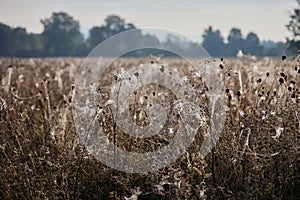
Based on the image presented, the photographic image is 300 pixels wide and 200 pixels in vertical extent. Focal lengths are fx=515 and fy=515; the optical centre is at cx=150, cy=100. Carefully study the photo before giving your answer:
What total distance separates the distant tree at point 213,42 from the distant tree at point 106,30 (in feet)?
44.1

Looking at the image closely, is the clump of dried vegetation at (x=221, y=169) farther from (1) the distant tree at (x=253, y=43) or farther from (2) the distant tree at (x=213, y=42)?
(2) the distant tree at (x=213, y=42)

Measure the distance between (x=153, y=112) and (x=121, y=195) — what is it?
1.01 m

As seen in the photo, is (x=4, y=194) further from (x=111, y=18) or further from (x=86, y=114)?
(x=111, y=18)

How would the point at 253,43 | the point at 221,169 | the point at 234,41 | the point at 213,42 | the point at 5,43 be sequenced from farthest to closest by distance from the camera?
the point at 213,42
the point at 234,41
the point at 253,43
the point at 5,43
the point at 221,169

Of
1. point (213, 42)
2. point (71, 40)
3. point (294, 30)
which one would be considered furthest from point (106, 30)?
point (294, 30)

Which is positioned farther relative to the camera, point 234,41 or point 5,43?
point 234,41

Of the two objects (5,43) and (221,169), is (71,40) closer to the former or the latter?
(5,43)

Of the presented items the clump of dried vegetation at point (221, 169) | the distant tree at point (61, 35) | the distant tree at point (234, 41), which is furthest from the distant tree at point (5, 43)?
the clump of dried vegetation at point (221, 169)

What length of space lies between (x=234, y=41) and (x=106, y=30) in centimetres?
2027

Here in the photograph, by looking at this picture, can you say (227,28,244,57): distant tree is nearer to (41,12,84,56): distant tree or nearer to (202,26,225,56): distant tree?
(202,26,225,56): distant tree

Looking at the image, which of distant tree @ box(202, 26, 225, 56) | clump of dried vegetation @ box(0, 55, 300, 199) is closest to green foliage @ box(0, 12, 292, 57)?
distant tree @ box(202, 26, 225, 56)

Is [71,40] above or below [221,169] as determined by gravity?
above

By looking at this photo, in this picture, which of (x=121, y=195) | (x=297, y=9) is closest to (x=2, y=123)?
(x=121, y=195)

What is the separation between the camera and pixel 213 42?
81812mm
